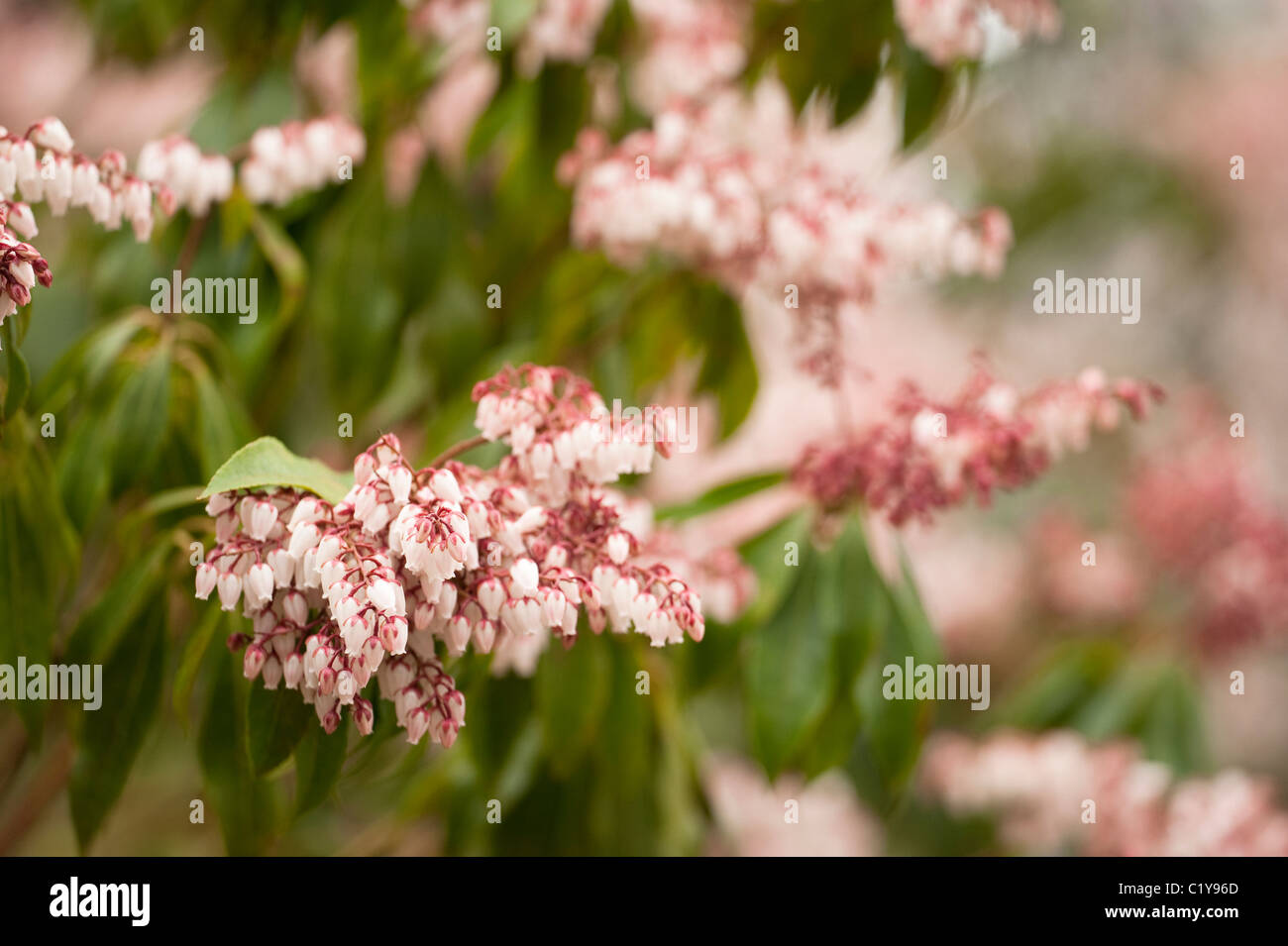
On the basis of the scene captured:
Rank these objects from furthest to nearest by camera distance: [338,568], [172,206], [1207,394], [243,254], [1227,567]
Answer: [1207,394]
[1227,567]
[243,254]
[172,206]
[338,568]

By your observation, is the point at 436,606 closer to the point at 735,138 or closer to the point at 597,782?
the point at 597,782

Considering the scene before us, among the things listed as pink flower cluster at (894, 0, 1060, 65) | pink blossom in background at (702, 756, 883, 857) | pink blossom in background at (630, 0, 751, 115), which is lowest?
pink blossom in background at (702, 756, 883, 857)

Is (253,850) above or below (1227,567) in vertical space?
below

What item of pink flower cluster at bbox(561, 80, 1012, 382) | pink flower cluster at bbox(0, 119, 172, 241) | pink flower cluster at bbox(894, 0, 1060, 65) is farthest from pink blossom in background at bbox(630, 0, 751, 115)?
pink flower cluster at bbox(0, 119, 172, 241)

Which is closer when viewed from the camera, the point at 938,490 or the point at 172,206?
the point at 172,206

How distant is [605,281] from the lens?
1549 millimetres

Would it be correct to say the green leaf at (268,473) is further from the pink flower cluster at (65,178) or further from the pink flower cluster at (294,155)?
the pink flower cluster at (294,155)

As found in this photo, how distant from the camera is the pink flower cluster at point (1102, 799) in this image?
173 centimetres

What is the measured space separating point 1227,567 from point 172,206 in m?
1.80

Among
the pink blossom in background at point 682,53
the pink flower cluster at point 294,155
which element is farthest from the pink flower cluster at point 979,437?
the pink flower cluster at point 294,155

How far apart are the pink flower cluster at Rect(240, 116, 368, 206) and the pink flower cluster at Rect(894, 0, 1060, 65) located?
0.62 metres

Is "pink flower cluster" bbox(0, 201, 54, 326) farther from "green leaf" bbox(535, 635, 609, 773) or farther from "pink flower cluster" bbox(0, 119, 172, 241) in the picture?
"green leaf" bbox(535, 635, 609, 773)

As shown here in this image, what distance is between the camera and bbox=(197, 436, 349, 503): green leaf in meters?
0.76
